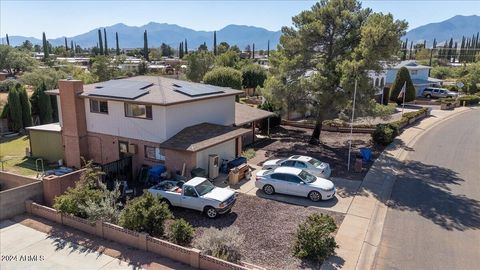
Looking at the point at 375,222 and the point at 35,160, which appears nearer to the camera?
the point at 375,222

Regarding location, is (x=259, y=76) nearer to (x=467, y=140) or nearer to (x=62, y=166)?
(x=467, y=140)

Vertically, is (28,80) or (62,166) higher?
(28,80)

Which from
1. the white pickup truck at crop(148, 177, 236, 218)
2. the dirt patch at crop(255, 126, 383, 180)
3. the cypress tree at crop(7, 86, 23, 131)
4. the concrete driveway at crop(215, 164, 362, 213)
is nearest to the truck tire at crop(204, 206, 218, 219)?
the white pickup truck at crop(148, 177, 236, 218)

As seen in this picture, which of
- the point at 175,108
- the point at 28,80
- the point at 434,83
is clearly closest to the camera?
the point at 175,108

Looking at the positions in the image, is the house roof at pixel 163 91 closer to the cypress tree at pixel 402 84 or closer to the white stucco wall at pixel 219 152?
the white stucco wall at pixel 219 152

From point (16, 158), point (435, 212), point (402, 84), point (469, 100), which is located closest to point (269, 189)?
point (435, 212)

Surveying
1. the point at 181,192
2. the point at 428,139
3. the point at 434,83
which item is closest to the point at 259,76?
the point at 434,83

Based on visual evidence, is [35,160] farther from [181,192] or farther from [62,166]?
[181,192]

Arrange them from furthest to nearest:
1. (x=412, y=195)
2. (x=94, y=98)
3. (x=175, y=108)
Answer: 1. (x=94, y=98)
2. (x=175, y=108)
3. (x=412, y=195)

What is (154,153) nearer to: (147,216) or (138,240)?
(147,216)
